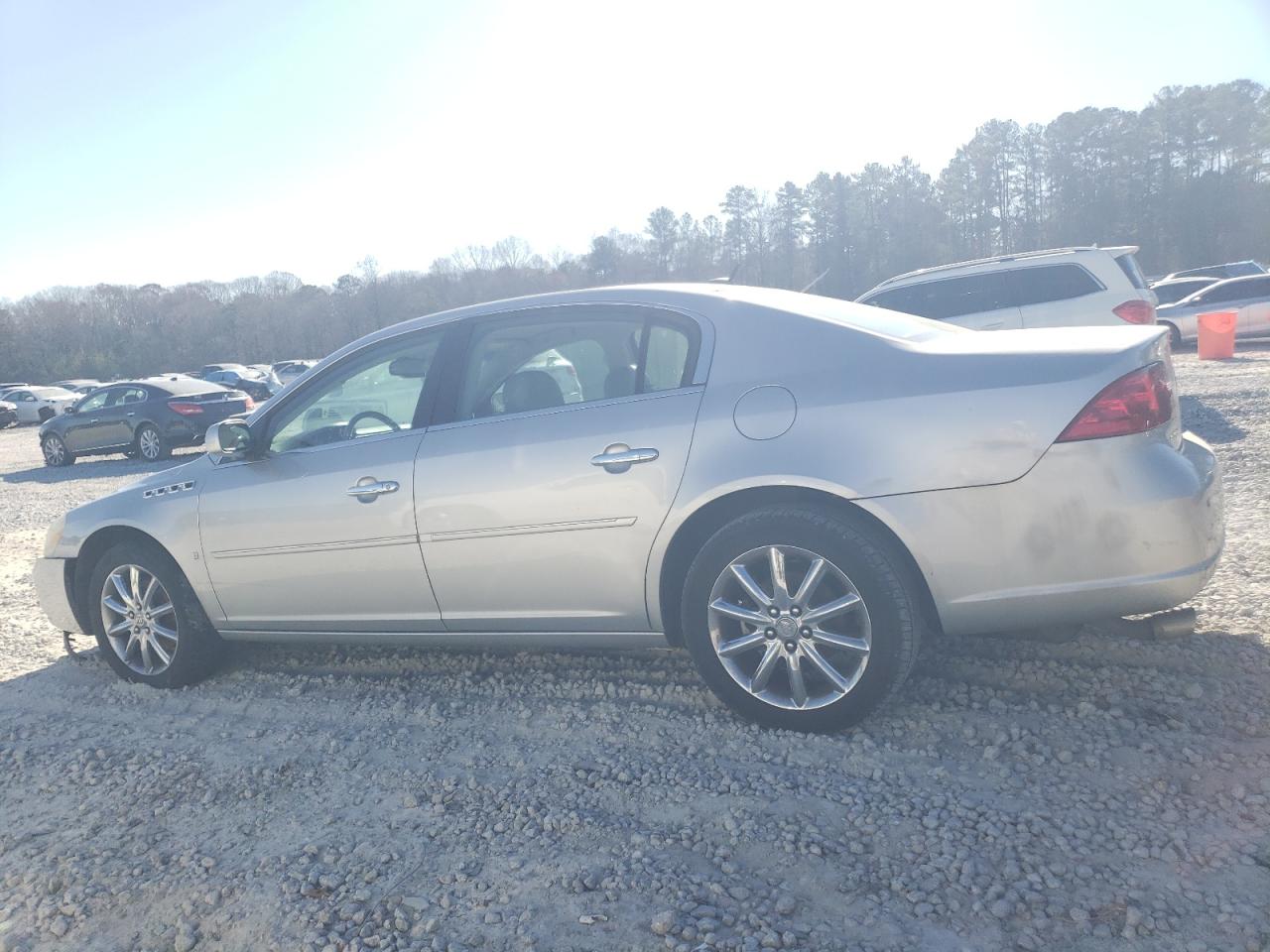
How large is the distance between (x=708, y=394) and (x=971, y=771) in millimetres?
1532

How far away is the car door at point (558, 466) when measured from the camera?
11.4 ft

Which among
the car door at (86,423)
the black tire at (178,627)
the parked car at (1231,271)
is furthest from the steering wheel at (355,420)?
the parked car at (1231,271)

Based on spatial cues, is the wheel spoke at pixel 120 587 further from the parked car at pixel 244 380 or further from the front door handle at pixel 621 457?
the parked car at pixel 244 380

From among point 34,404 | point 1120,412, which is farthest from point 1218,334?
point 34,404

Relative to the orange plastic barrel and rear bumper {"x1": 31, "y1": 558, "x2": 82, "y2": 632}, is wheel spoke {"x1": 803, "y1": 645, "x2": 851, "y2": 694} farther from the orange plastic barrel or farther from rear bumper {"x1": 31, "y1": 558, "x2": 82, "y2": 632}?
the orange plastic barrel

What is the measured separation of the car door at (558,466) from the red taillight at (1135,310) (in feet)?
26.4

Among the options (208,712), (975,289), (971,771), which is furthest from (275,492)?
(975,289)

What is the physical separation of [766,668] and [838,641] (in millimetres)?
280

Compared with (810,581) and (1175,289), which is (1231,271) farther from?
(810,581)

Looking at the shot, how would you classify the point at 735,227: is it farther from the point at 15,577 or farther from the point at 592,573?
the point at 592,573

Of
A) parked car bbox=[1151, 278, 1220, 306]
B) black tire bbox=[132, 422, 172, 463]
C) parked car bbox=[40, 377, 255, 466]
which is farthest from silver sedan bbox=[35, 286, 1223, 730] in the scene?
parked car bbox=[1151, 278, 1220, 306]

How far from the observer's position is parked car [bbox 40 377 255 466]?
16.6 m

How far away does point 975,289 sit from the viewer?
34.8 ft

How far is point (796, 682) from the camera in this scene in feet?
10.8
